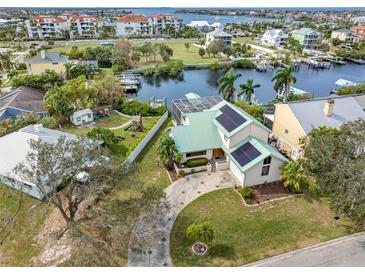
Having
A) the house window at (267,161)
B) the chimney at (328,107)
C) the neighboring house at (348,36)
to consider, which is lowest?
the house window at (267,161)

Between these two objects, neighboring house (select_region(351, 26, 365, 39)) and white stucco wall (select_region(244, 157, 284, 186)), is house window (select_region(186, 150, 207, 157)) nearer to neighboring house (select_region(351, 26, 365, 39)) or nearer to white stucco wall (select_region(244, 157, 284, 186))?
white stucco wall (select_region(244, 157, 284, 186))

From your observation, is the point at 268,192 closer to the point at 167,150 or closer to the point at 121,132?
the point at 167,150

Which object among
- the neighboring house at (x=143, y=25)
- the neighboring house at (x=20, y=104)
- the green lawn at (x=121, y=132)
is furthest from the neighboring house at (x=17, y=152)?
the neighboring house at (x=143, y=25)

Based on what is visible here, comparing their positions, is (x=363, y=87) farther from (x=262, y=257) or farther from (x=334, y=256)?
(x=262, y=257)

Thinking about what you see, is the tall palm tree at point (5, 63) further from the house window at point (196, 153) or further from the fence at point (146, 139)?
the house window at point (196, 153)

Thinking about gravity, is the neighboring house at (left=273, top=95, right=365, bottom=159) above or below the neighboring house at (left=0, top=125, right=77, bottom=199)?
above

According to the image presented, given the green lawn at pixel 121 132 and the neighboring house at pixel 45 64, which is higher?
the neighboring house at pixel 45 64

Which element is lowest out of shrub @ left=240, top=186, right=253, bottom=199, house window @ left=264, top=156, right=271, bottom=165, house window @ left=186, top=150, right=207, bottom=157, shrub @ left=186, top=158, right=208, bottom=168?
shrub @ left=240, top=186, right=253, bottom=199

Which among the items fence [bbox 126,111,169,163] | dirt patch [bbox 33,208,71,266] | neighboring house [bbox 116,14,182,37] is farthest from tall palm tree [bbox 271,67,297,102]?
neighboring house [bbox 116,14,182,37]
